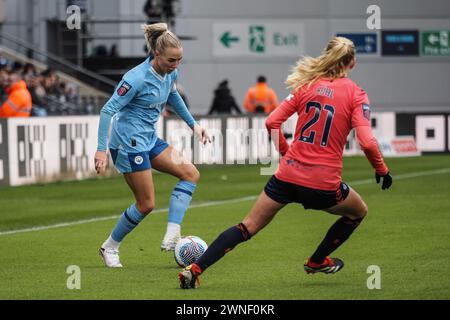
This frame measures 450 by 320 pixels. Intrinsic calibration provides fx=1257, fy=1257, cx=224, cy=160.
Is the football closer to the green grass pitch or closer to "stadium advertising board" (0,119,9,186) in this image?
the green grass pitch

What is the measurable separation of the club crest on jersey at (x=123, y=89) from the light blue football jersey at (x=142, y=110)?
0.23 ft

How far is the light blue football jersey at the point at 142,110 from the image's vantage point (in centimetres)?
1076

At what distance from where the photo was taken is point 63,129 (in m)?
23.0

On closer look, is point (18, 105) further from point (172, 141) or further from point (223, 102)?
point (223, 102)

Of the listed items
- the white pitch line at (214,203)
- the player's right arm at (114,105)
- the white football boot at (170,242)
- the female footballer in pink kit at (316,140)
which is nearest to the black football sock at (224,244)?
the female footballer in pink kit at (316,140)

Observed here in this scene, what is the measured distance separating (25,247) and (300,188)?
15.7ft

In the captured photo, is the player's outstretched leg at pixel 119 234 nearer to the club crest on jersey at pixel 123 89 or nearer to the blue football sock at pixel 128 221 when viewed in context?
the blue football sock at pixel 128 221

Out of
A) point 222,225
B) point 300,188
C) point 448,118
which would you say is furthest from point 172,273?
point 448,118

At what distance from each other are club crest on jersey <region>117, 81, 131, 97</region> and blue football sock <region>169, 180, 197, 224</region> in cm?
113

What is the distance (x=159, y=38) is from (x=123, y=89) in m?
0.53

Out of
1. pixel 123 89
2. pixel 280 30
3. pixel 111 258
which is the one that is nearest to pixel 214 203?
pixel 111 258

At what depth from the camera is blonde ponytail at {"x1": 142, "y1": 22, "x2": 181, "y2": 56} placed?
1055 centimetres

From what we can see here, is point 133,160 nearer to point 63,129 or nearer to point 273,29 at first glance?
point 63,129

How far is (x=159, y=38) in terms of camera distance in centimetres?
1056
